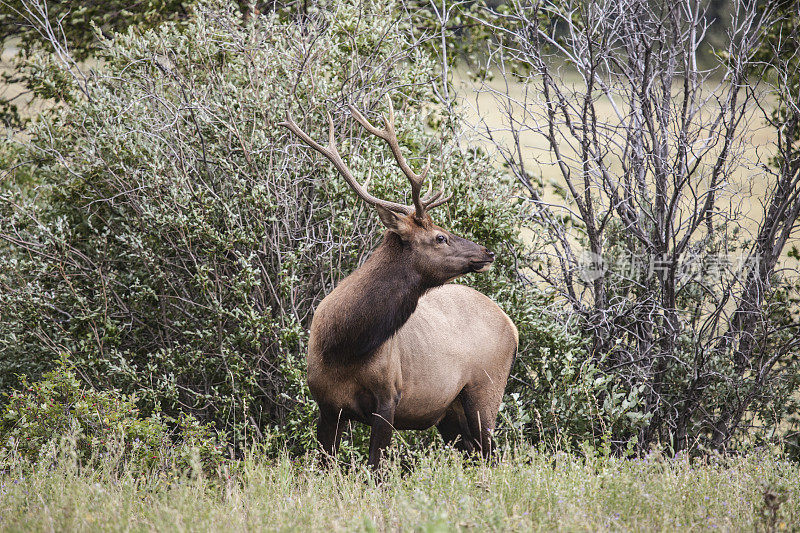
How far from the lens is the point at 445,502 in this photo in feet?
11.8

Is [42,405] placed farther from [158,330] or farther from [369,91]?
[369,91]

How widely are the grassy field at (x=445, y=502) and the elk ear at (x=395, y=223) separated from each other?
1527 mm

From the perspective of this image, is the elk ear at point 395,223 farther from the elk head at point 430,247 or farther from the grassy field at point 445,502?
the grassy field at point 445,502

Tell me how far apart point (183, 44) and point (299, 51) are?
46.3 inches

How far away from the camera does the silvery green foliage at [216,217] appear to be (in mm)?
6949

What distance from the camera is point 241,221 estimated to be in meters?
7.28

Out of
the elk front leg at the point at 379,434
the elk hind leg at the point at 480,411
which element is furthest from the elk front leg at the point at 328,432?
the elk hind leg at the point at 480,411

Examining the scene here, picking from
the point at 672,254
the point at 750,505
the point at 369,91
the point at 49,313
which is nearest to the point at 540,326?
the point at 672,254

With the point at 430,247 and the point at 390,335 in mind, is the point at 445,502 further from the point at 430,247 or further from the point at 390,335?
the point at 430,247

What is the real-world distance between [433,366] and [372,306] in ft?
2.82

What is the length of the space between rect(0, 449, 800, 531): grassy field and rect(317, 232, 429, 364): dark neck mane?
846mm

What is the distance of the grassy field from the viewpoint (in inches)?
134

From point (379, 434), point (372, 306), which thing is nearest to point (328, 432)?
point (379, 434)

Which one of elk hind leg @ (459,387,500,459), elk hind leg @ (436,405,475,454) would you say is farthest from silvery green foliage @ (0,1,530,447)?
elk hind leg @ (459,387,500,459)
